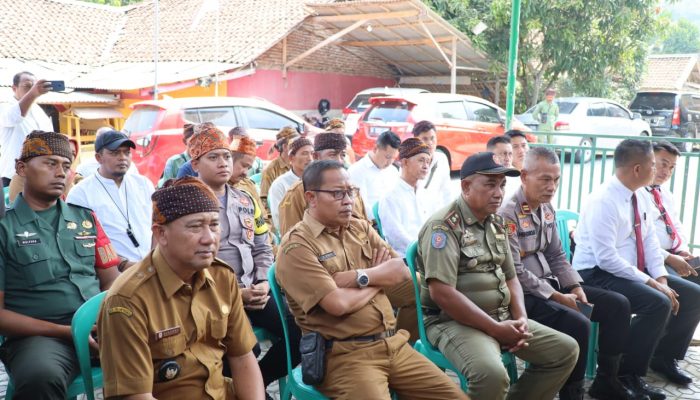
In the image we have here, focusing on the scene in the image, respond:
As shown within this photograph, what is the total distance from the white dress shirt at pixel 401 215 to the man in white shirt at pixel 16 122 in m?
2.70

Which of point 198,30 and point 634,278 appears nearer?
point 634,278

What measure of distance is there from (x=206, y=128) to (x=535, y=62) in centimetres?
1656

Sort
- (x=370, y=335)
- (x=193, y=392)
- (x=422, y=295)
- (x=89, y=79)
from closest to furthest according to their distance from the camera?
(x=193, y=392)
(x=370, y=335)
(x=422, y=295)
(x=89, y=79)

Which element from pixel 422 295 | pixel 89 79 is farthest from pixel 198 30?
pixel 422 295

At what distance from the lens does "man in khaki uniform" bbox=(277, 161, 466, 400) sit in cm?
245

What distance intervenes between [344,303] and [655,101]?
16234mm

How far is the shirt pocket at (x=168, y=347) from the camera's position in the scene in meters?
1.99

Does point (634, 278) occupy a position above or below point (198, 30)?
below

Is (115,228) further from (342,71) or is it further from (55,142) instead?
(342,71)

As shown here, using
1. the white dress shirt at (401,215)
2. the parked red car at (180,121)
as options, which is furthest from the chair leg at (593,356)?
the parked red car at (180,121)

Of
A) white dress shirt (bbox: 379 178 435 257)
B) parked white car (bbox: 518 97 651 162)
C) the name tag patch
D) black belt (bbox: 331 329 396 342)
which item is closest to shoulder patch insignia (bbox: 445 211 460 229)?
black belt (bbox: 331 329 396 342)

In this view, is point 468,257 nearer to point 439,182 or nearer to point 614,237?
point 614,237

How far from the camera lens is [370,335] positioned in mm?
2553

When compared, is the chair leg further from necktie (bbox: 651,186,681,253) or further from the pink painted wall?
the pink painted wall
